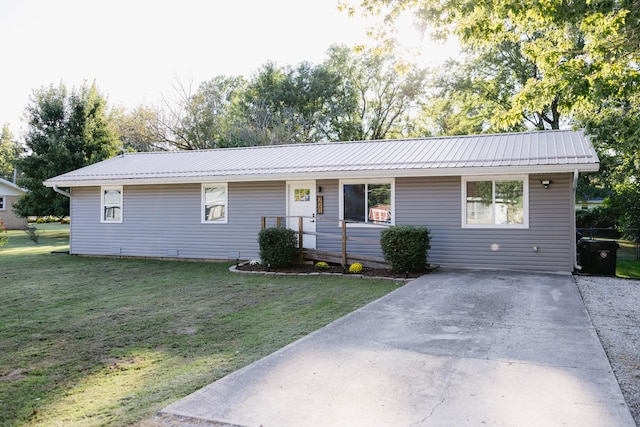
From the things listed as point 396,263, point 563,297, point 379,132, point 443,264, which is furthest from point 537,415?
point 379,132

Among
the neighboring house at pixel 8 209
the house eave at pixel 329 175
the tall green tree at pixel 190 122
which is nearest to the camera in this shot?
the house eave at pixel 329 175

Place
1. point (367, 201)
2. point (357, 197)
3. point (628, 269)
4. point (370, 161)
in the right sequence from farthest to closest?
point (628, 269), point (370, 161), point (357, 197), point (367, 201)

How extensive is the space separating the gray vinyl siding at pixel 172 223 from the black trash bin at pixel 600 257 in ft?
23.6

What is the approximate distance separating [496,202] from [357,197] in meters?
3.28

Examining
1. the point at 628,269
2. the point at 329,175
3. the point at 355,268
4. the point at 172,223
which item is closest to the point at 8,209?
the point at 172,223

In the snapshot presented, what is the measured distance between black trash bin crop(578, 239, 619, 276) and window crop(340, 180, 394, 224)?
4.32 meters

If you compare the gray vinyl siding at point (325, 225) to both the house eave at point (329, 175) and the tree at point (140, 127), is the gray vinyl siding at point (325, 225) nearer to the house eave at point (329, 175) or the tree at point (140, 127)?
the house eave at point (329, 175)

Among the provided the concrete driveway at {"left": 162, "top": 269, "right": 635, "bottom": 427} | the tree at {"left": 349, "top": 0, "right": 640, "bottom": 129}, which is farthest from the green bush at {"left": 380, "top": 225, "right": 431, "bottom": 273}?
the concrete driveway at {"left": 162, "top": 269, "right": 635, "bottom": 427}

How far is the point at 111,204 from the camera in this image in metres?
14.5

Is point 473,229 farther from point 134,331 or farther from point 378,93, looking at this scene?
point 378,93

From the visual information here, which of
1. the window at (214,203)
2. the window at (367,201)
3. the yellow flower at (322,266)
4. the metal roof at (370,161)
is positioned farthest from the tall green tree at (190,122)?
the yellow flower at (322,266)

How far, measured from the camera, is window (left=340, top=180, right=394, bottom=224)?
11.6m

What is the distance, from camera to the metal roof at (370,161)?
33.2 feet

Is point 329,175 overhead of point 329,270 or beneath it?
overhead
